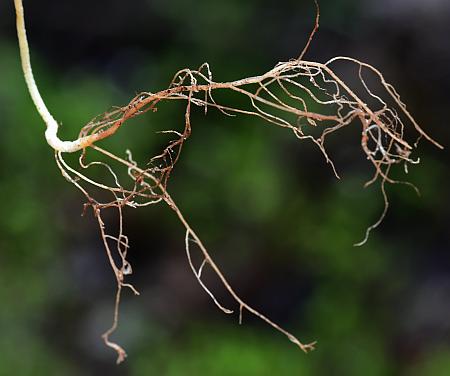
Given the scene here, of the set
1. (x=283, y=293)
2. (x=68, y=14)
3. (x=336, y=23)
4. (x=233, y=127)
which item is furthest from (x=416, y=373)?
(x=68, y=14)

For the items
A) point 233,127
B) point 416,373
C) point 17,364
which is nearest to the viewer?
point 17,364

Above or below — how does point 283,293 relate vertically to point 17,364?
above

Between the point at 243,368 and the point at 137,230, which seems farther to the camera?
the point at 137,230

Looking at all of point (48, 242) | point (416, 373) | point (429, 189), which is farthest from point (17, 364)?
point (429, 189)

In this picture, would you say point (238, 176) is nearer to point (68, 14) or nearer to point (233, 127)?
point (233, 127)

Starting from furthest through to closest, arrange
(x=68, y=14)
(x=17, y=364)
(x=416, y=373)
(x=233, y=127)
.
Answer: (x=68, y=14) < (x=233, y=127) < (x=416, y=373) < (x=17, y=364)

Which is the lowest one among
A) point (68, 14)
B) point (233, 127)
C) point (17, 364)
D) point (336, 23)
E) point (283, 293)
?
point (17, 364)

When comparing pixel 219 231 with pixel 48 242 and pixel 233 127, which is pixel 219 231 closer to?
pixel 233 127
